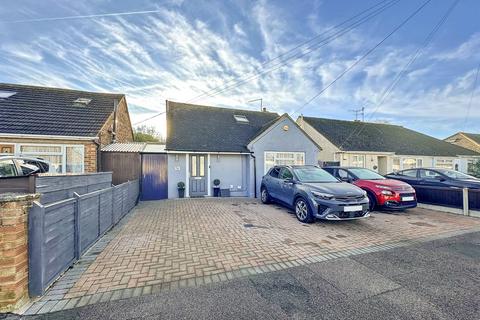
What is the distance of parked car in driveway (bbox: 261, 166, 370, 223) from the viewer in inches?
224

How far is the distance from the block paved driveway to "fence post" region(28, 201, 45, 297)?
194 mm

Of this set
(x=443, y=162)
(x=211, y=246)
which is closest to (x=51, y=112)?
(x=211, y=246)

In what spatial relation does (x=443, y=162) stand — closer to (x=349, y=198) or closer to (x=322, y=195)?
(x=349, y=198)

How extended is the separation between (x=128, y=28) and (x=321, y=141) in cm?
1635

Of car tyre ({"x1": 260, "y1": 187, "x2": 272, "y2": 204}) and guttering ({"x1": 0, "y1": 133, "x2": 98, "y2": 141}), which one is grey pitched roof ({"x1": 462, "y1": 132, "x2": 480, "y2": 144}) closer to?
car tyre ({"x1": 260, "y1": 187, "x2": 272, "y2": 204})

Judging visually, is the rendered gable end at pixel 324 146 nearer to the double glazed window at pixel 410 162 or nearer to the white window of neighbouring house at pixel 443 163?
the double glazed window at pixel 410 162

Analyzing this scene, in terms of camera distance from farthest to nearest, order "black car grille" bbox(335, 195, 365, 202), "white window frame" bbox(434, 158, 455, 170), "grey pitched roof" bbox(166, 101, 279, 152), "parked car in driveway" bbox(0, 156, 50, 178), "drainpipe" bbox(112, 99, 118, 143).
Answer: "white window frame" bbox(434, 158, 455, 170)
"drainpipe" bbox(112, 99, 118, 143)
"grey pitched roof" bbox(166, 101, 279, 152)
"black car grille" bbox(335, 195, 365, 202)
"parked car in driveway" bbox(0, 156, 50, 178)

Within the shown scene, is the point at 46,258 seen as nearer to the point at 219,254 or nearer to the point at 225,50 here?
the point at 219,254

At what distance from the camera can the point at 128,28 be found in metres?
8.91

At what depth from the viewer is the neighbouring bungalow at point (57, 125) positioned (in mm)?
9172

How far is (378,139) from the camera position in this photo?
66.2 feet

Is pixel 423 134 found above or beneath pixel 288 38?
beneath

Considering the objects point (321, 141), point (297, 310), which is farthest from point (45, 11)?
point (321, 141)

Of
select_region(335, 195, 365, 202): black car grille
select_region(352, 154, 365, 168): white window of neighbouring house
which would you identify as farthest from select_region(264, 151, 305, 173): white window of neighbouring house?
select_region(352, 154, 365, 168): white window of neighbouring house
